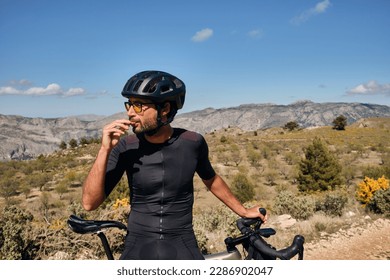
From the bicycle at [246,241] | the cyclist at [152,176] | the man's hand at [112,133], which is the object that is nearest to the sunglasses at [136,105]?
the cyclist at [152,176]

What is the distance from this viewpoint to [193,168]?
2.50 meters

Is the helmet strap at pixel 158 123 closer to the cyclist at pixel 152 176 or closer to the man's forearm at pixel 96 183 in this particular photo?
the cyclist at pixel 152 176

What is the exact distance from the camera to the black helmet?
91.5 inches

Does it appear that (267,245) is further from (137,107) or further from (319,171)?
(319,171)

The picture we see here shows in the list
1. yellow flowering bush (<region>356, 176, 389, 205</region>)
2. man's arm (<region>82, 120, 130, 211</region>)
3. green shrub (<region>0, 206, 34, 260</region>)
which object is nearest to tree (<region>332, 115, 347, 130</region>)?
yellow flowering bush (<region>356, 176, 389, 205</region>)

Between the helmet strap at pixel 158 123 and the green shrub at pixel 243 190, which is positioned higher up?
the helmet strap at pixel 158 123

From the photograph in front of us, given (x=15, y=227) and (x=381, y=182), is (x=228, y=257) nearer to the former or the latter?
(x=15, y=227)

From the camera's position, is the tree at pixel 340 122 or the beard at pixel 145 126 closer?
the beard at pixel 145 126

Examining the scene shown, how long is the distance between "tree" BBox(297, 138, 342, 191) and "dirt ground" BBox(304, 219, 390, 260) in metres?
15.1

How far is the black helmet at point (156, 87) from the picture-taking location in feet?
7.63

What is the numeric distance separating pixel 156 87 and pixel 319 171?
25.6 metres

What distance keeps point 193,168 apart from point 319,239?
324 inches

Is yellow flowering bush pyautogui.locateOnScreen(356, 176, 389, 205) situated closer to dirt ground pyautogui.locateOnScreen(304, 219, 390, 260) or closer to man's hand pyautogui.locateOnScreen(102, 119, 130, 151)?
dirt ground pyautogui.locateOnScreen(304, 219, 390, 260)

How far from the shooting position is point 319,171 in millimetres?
25922
